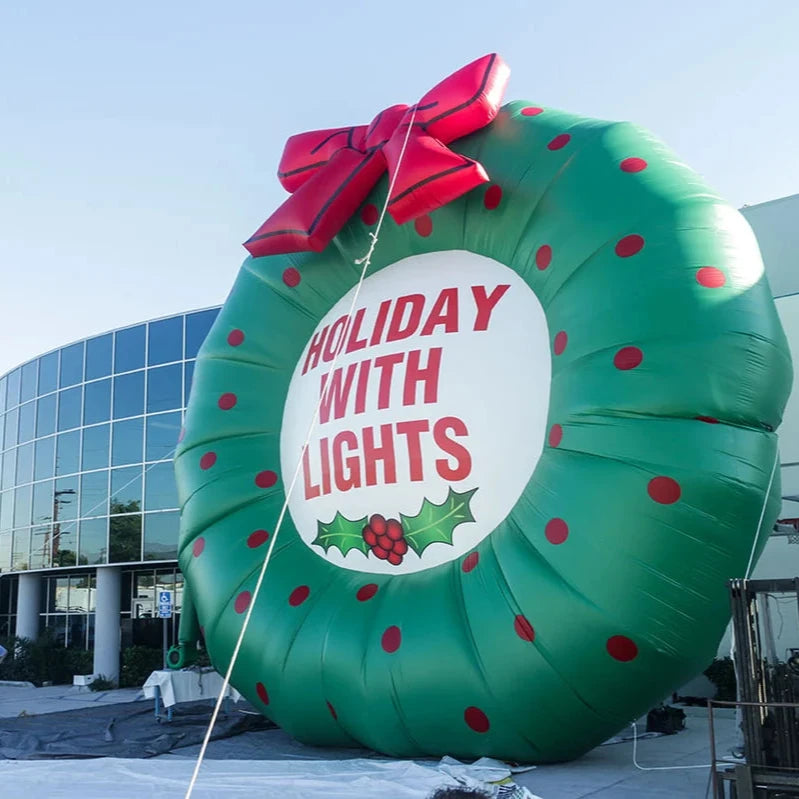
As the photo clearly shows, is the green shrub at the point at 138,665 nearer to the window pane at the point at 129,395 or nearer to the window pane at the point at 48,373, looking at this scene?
the window pane at the point at 129,395

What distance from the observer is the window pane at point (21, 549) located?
16375mm

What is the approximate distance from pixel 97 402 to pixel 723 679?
1145 cm

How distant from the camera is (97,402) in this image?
15492 mm

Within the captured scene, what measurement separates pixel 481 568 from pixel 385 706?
3.13 feet

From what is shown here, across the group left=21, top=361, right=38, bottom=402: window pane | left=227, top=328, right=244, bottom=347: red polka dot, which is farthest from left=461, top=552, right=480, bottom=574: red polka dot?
left=21, top=361, right=38, bottom=402: window pane

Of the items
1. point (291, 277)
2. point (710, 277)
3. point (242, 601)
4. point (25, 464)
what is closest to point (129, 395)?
point (25, 464)

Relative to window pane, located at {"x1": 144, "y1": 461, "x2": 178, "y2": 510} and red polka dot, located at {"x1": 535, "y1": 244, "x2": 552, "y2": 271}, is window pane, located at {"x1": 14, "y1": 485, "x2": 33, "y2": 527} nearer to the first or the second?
window pane, located at {"x1": 144, "y1": 461, "x2": 178, "y2": 510}

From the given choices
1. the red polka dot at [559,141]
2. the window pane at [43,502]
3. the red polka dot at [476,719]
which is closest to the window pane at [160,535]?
the window pane at [43,502]

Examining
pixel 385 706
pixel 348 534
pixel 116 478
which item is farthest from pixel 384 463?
pixel 116 478

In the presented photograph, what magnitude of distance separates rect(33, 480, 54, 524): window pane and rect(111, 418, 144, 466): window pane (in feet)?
5.88

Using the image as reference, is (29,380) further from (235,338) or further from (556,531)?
(556,531)

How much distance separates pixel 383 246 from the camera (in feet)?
20.0

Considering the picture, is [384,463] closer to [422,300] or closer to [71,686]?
[422,300]

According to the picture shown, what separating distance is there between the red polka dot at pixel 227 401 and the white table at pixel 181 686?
2.42 metres
